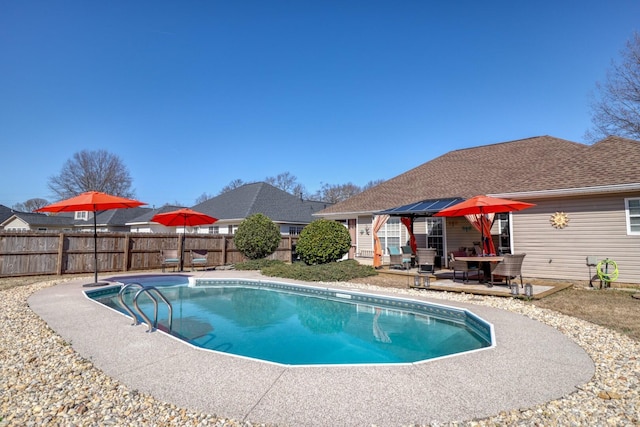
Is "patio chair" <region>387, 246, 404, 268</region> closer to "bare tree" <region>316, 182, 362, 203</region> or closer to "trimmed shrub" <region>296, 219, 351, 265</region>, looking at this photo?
"trimmed shrub" <region>296, 219, 351, 265</region>

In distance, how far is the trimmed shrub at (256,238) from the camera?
1703cm

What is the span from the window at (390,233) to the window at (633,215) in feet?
28.2

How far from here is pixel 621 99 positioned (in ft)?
58.5

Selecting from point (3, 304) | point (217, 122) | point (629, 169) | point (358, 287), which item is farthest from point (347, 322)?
point (217, 122)

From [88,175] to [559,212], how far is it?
4897cm

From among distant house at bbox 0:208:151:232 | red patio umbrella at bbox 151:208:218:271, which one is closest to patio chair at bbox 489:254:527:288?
red patio umbrella at bbox 151:208:218:271

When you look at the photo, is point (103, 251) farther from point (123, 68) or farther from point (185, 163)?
point (185, 163)

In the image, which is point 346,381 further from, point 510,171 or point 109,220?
point 109,220

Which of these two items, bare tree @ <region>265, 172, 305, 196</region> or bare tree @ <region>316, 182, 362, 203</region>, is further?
bare tree @ <region>265, 172, 305, 196</region>

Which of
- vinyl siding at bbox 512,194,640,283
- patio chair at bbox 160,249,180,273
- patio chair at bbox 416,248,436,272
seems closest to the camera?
vinyl siding at bbox 512,194,640,283

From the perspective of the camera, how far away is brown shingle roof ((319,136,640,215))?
10844 millimetres

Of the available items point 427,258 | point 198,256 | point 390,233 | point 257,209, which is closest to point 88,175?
point 257,209

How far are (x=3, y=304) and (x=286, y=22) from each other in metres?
13.8

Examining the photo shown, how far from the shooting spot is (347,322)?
25.6 feet
